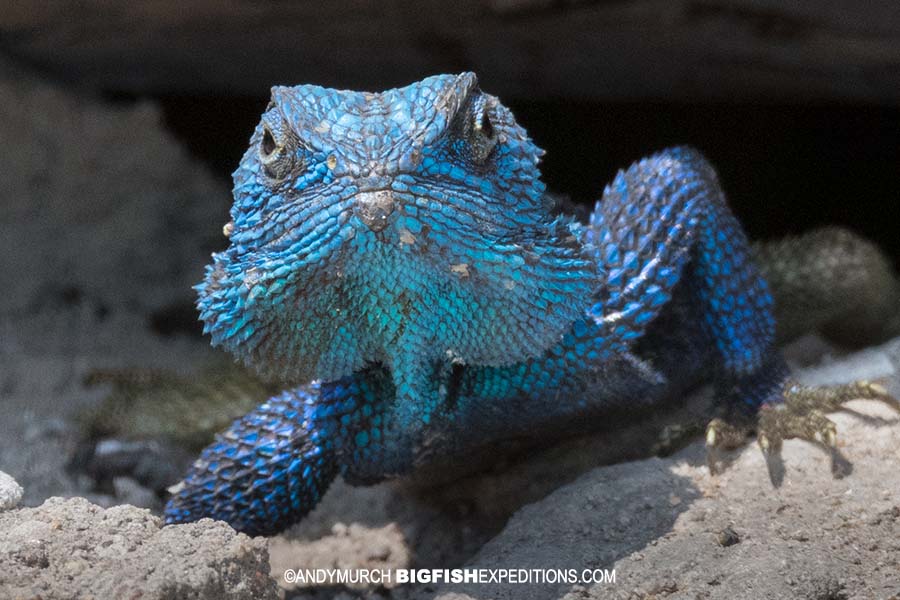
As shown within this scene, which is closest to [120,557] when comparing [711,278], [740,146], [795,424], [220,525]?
[220,525]

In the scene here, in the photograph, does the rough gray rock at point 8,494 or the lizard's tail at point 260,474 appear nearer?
the rough gray rock at point 8,494

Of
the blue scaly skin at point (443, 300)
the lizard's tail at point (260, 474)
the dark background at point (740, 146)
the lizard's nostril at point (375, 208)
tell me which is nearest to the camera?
the lizard's nostril at point (375, 208)

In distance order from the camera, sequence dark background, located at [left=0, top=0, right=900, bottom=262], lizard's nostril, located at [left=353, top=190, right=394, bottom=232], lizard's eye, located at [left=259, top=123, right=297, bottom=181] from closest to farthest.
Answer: lizard's nostril, located at [left=353, top=190, right=394, bottom=232]
lizard's eye, located at [left=259, top=123, right=297, bottom=181]
dark background, located at [left=0, top=0, right=900, bottom=262]

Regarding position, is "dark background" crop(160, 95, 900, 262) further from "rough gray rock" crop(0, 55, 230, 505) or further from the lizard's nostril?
the lizard's nostril

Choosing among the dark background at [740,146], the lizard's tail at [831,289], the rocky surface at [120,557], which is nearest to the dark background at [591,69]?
the dark background at [740,146]

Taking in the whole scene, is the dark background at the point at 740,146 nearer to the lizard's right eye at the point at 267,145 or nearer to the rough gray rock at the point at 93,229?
the rough gray rock at the point at 93,229

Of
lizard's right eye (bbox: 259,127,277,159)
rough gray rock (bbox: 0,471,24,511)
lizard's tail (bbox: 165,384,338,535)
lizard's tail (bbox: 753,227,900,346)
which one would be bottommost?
rough gray rock (bbox: 0,471,24,511)

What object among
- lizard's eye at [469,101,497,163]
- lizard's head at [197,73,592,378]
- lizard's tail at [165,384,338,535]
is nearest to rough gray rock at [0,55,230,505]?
lizard's tail at [165,384,338,535]

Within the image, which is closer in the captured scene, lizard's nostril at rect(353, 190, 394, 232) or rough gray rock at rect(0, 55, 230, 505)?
lizard's nostril at rect(353, 190, 394, 232)

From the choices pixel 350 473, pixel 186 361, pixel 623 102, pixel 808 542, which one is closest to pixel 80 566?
pixel 350 473
